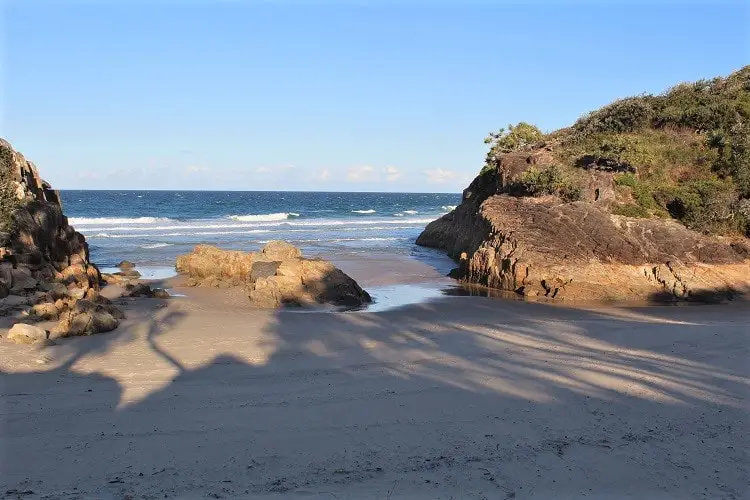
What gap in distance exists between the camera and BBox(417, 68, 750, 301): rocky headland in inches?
597

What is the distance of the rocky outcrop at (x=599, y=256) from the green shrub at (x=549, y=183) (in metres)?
0.39

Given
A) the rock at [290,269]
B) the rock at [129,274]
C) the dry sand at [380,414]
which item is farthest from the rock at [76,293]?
the rock at [129,274]

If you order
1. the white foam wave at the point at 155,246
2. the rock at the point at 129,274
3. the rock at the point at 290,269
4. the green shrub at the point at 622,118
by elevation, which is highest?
the green shrub at the point at 622,118

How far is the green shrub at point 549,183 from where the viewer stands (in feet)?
58.2

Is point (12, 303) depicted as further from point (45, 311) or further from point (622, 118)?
point (622, 118)

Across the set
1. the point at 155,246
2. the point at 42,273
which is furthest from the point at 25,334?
the point at 155,246

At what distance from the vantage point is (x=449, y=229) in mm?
28062

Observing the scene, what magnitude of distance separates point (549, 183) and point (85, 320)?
1320 centimetres

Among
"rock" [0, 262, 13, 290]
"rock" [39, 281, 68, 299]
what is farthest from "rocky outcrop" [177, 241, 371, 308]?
"rock" [0, 262, 13, 290]

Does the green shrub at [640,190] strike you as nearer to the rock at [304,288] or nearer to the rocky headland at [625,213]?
the rocky headland at [625,213]

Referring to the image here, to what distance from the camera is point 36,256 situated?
1465 cm

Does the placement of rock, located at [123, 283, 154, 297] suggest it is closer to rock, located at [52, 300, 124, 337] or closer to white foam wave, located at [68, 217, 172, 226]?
rock, located at [52, 300, 124, 337]

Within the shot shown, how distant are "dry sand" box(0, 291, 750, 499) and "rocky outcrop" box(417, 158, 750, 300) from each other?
4.27 meters

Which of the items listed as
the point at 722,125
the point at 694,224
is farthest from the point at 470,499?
the point at 722,125
